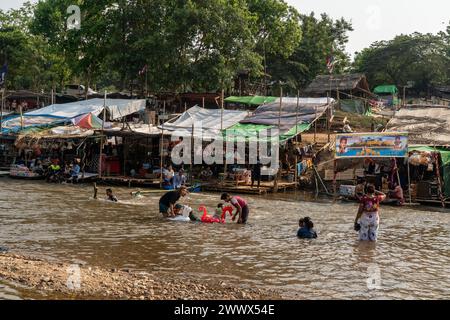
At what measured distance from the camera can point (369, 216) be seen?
12695 mm

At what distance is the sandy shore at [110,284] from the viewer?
25.5 feet

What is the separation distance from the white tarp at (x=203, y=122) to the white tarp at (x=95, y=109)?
4.00 metres

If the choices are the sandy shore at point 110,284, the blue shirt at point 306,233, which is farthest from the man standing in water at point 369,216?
the sandy shore at point 110,284

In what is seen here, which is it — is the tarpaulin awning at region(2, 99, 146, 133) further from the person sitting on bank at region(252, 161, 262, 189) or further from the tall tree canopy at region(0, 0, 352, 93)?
the person sitting on bank at region(252, 161, 262, 189)

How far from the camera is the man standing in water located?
12289 millimetres

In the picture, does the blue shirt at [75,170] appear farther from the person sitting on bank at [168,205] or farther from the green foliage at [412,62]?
the green foliage at [412,62]

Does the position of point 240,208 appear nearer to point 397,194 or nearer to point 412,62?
point 397,194

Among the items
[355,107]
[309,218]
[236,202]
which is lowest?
[309,218]

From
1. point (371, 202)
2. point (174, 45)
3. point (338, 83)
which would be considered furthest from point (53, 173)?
point (338, 83)

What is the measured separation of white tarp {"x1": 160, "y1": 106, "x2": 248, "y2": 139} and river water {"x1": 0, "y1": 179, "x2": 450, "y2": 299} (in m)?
7.76

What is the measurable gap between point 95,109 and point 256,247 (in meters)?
21.1

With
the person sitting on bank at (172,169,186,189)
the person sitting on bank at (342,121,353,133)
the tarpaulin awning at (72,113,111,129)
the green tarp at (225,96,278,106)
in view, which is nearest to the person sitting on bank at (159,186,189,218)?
the person sitting on bank at (172,169,186,189)

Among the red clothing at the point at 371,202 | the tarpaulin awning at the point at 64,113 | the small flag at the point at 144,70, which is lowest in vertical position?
the red clothing at the point at 371,202
